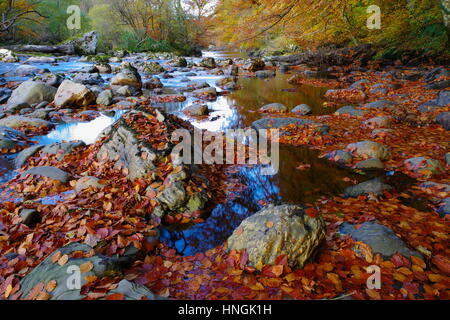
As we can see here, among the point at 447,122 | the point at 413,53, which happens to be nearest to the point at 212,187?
the point at 447,122

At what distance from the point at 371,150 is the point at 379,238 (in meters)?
2.96

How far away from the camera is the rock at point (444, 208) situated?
3.59 metres

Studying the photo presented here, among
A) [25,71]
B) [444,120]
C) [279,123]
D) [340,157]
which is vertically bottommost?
[340,157]

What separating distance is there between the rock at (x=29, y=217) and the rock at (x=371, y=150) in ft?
18.4

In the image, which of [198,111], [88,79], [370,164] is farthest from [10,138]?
[88,79]

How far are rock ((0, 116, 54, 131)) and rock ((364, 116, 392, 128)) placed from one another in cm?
921

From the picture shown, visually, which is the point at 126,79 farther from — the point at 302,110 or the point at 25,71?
the point at 302,110

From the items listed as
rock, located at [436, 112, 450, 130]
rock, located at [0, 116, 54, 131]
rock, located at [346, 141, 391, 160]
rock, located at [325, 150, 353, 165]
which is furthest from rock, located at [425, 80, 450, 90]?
rock, located at [0, 116, 54, 131]

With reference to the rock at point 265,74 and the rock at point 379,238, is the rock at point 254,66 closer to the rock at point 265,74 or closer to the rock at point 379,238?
the rock at point 265,74

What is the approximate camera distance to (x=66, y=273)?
2287mm

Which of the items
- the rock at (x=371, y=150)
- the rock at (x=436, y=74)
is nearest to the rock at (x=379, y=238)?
the rock at (x=371, y=150)

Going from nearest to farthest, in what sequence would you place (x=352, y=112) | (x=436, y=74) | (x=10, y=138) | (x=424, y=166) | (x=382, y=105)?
1. (x=424, y=166)
2. (x=10, y=138)
3. (x=352, y=112)
4. (x=382, y=105)
5. (x=436, y=74)

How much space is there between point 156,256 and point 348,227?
2.35 m

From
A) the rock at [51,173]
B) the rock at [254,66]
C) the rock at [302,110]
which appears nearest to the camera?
the rock at [51,173]
